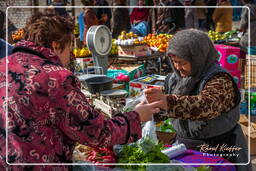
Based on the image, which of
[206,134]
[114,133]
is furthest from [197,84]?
[114,133]

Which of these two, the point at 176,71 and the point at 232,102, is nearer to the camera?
the point at 232,102

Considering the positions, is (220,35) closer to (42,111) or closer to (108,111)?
(108,111)

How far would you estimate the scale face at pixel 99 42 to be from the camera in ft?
14.7

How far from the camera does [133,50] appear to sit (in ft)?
19.8

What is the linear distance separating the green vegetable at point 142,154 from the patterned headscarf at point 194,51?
497 millimetres

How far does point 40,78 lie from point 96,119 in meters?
0.30

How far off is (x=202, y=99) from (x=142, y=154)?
48 centimetres

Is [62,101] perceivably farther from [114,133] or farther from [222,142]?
[222,142]

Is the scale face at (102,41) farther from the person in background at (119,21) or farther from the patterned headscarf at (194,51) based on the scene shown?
the person in background at (119,21)

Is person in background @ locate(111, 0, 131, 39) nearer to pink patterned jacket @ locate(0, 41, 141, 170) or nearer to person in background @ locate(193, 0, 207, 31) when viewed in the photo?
person in background @ locate(193, 0, 207, 31)

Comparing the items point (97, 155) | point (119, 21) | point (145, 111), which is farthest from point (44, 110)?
point (119, 21)

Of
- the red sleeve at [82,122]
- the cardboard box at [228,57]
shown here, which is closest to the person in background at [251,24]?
the cardboard box at [228,57]

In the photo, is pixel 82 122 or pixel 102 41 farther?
pixel 102 41

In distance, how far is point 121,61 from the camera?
630 centimetres
